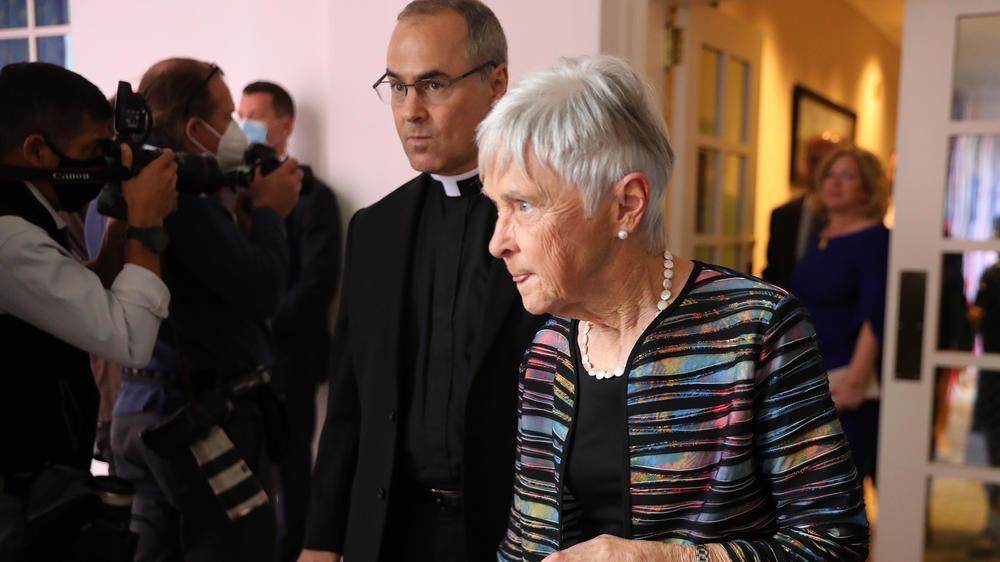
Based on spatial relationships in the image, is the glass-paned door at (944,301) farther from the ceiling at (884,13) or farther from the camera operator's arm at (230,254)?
the ceiling at (884,13)

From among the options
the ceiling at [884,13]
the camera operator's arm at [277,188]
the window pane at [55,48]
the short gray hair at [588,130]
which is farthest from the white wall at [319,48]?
the ceiling at [884,13]

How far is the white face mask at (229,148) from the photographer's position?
6.84 feet

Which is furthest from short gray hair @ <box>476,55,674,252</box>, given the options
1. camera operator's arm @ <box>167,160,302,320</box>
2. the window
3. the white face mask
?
the window

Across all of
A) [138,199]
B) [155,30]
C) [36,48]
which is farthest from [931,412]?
[36,48]

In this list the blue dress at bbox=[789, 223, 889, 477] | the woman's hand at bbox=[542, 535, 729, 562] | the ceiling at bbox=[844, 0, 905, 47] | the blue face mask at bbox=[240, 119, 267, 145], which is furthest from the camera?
the ceiling at bbox=[844, 0, 905, 47]

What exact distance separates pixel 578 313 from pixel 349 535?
748 millimetres

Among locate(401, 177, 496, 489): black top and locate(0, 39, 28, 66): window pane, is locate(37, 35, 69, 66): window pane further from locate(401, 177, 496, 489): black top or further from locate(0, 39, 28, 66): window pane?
locate(401, 177, 496, 489): black top

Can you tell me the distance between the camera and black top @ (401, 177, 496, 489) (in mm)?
1524

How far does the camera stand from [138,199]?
1719 millimetres

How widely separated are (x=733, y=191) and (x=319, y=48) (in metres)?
1.65

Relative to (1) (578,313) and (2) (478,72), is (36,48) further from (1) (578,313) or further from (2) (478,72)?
(1) (578,313)

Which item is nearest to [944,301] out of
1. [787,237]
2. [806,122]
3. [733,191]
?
[733,191]

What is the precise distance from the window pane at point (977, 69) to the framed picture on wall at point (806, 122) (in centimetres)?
243

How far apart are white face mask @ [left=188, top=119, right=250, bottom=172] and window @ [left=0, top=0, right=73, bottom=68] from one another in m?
1.58
